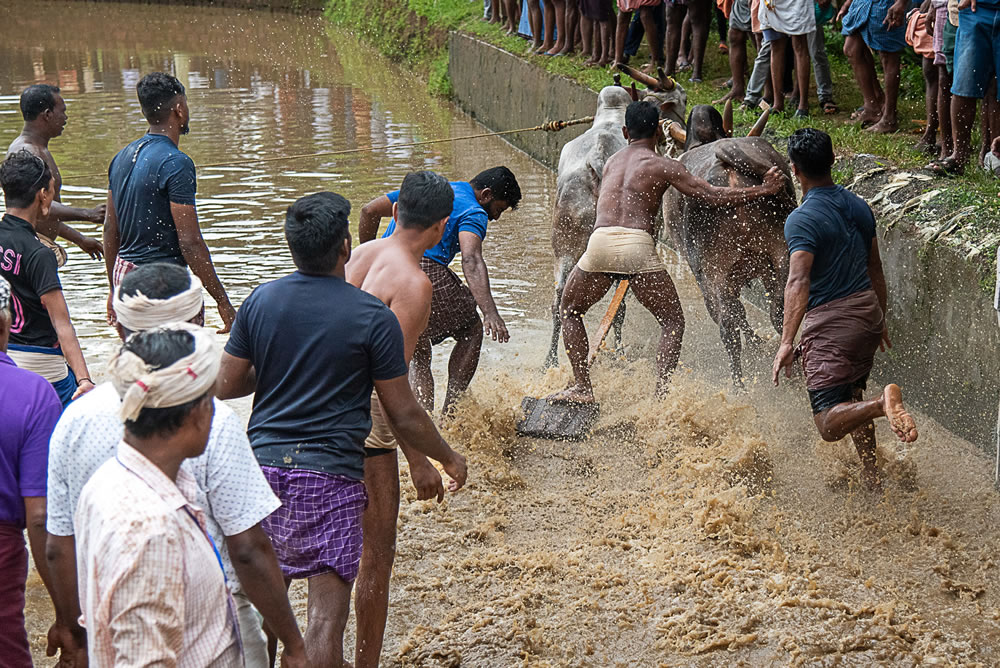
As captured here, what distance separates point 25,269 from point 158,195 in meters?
0.94

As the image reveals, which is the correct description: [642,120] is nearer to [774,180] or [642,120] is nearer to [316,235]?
Result: [774,180]

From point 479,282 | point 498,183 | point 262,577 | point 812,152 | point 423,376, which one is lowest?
point 423,376

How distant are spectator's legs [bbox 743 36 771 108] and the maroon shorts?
28.6ft

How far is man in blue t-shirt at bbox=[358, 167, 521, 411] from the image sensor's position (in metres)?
6.25

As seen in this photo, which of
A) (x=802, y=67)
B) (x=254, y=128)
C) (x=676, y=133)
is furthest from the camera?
(x=254, y=128)

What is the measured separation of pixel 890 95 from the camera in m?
8.98

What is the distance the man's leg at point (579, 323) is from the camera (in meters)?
6.83

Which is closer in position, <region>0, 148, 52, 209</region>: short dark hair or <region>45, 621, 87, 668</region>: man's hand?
<region>45, 621, 87, 668</region>: man's hand

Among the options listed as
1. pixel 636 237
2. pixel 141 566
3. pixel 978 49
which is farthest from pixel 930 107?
pixel 141 566

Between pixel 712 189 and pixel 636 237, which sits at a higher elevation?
pixel 712 189

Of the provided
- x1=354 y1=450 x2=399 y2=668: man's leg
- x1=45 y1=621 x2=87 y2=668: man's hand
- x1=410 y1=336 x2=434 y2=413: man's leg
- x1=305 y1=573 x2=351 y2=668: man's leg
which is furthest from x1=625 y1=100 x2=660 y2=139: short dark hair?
x1=45 y1=621 x2=87 y2=668: man's hand

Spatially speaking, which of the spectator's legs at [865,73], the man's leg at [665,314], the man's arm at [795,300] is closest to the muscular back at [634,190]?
the man's leg at [665,314]

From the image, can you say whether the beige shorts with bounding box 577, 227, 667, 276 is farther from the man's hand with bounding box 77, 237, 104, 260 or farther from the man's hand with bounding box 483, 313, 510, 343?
the man's hand with bounding box 77, 237, 104, 260

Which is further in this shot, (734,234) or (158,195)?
(734,234)
